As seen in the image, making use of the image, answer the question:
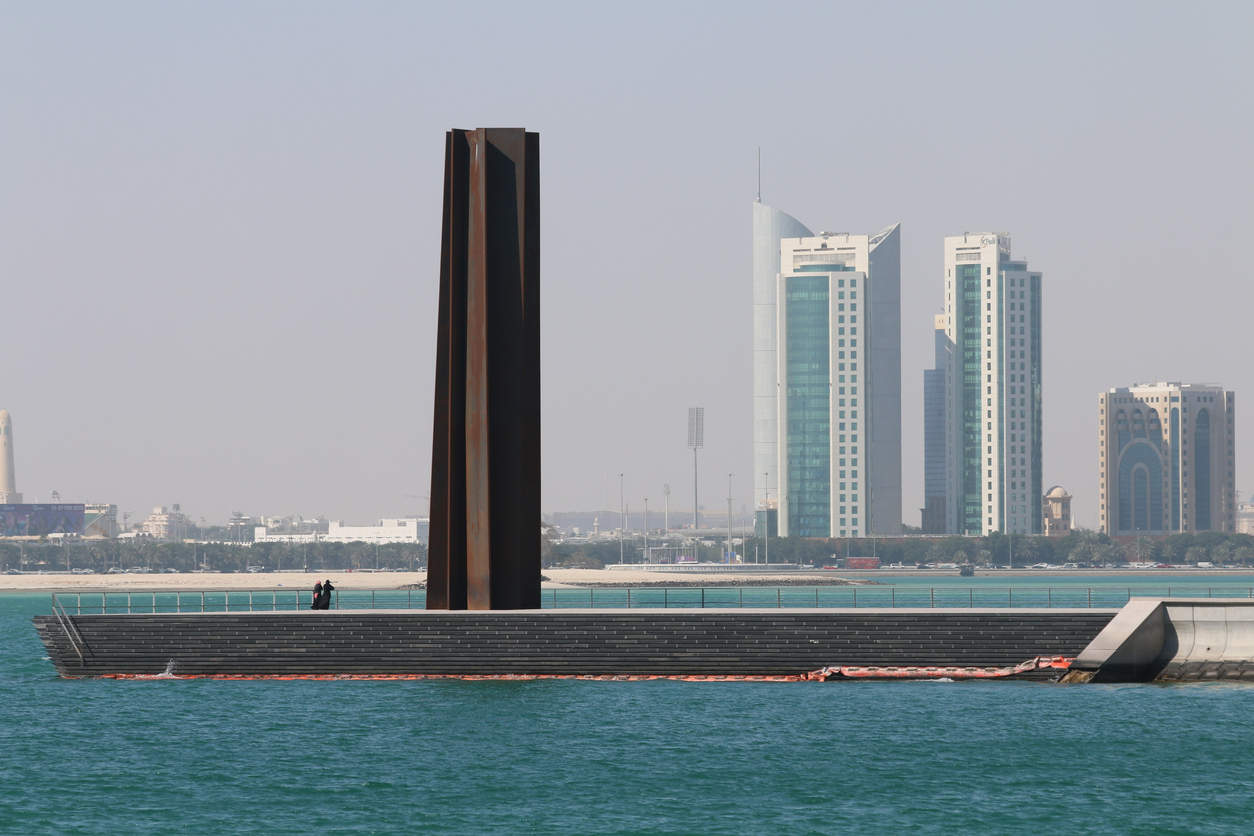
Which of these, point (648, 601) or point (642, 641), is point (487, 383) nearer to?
point (642, 641)

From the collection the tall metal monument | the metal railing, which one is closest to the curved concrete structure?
the metal railing

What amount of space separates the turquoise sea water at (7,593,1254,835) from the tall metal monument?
4.31m

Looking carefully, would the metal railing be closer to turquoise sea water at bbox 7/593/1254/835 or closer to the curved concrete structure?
the curved concrete structure

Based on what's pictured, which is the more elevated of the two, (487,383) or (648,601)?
(487,383)

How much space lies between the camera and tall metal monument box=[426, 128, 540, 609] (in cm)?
4653

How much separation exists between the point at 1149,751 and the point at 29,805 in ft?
83.2

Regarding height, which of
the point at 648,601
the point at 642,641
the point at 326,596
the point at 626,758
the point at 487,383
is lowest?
the point at 648,601

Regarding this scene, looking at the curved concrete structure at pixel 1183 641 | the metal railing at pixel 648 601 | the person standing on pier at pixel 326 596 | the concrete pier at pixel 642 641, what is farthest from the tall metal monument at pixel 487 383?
the curved concrete structure at pixel 1183 641

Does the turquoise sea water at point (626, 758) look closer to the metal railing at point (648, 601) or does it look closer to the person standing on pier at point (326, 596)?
the person standing on pier at point (326, 596)

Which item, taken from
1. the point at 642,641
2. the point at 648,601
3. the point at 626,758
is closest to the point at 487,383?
the point at 642,641

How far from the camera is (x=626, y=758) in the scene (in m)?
Answer: 34.7

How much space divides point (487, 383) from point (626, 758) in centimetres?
1539

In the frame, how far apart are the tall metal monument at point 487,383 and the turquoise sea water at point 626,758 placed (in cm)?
431

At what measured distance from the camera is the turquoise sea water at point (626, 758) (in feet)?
95.2
